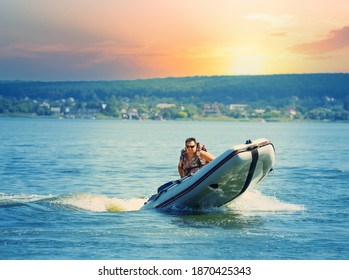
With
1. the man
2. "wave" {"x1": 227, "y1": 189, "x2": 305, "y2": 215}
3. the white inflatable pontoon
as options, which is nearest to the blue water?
"wave" {"x1": 227, "y1": 189, "x2": 305, "y2": 215}

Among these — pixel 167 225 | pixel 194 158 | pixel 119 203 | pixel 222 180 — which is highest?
pixel 194 158

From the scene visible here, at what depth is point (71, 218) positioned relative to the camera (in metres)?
14.6

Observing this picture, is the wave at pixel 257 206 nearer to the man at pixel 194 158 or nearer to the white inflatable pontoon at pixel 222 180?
the white inflatable pontoon at pixel 222 180

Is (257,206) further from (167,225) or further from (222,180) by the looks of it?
(167,225)

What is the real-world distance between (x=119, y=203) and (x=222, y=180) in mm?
3809

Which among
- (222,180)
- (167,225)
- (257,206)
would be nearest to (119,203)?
(257,206)

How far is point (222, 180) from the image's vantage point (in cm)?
1463

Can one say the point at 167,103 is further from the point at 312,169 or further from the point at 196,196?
the point at 196,196

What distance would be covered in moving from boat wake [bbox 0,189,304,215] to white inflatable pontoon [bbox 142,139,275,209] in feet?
1.55

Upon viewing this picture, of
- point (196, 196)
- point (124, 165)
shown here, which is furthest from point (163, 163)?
point (196, 196)

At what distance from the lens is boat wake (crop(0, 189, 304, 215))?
1599 centimetres

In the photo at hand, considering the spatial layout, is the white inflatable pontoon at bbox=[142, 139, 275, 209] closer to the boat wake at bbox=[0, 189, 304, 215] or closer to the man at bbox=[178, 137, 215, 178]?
the man at bbox=[178, 137, 215, 178]

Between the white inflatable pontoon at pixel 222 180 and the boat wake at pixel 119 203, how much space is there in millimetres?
472
